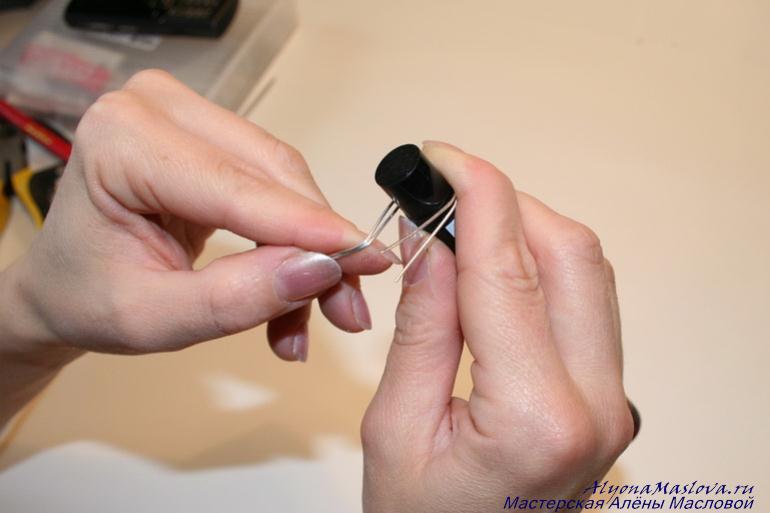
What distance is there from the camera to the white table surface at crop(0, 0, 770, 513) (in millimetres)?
822

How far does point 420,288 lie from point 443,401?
10 cm

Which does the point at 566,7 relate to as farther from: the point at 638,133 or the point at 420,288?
the point at 420,288

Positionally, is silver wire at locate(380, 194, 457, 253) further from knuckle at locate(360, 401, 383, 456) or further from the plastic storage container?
the plastic storage container

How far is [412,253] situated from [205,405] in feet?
1.29

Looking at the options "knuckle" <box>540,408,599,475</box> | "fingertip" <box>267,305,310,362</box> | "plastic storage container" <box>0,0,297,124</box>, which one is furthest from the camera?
"plastic storage container" <box>0,0,297,124</box>

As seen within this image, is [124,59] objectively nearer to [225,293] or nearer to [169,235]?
[169,235]

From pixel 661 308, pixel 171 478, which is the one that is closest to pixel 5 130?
pixel 171 478

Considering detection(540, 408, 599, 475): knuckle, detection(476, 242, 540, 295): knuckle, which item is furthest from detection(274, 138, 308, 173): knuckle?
detection(540, 408, 599, 475): knuckle

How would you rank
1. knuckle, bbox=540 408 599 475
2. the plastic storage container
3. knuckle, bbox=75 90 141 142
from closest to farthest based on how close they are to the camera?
1. knuckle, bbox=540 408 599 475
2. knuckle, bbox=75 90 141 142
3. the plastic storage container

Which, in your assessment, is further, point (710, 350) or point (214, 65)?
point (214, 65)

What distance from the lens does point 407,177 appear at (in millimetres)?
579

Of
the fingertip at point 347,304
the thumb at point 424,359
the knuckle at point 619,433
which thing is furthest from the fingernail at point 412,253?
the knuckle at point 619,433

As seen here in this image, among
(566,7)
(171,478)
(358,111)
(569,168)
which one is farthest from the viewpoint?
(566,7)

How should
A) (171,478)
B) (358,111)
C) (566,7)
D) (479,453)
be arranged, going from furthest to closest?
(566,7) < (358,111) < (171,478) < (479,453)
